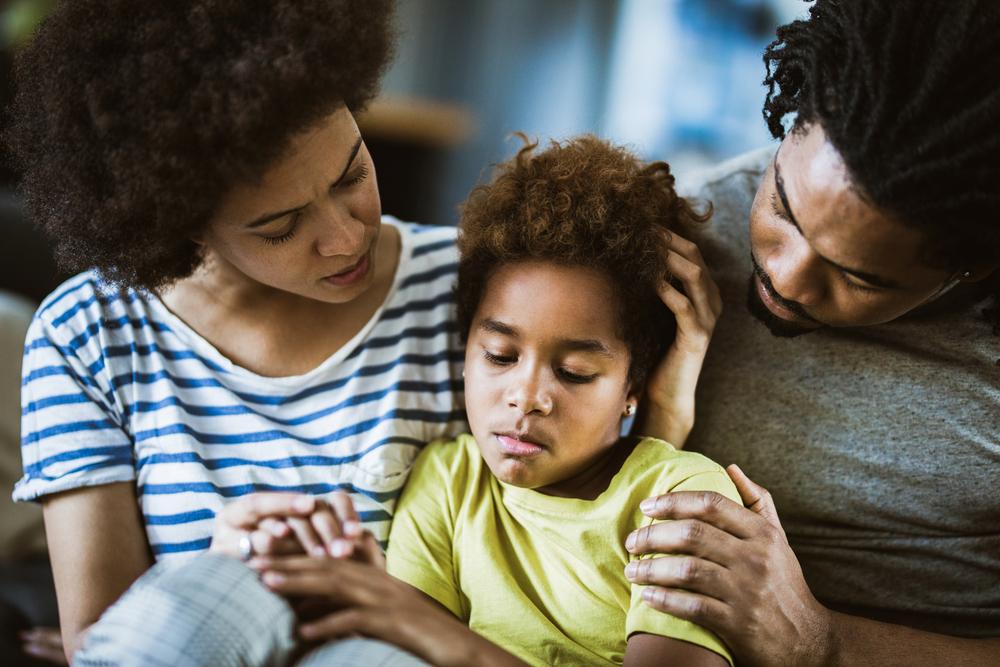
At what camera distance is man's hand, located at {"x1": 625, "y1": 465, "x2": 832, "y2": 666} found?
1.08m

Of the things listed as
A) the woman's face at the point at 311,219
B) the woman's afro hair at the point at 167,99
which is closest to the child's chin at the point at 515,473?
the woman's face at the point at 311,219

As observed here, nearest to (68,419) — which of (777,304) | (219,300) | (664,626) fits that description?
(219,300)

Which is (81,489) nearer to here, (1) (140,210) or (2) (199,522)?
(2) (199,522)

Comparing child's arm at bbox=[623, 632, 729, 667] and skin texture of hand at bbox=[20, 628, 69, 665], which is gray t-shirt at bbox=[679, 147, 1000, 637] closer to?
child's arm at bbox=[623, 632, 729, 667]

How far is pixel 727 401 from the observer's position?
1392 mm

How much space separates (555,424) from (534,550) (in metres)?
0.20

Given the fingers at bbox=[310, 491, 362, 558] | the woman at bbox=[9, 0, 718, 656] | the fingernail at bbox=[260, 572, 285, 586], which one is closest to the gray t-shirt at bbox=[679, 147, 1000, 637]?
the woman at bbox=[9, 0, 718, 656]

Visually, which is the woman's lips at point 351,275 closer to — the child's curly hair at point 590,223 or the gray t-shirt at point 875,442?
the child's curly hair at point 590,223

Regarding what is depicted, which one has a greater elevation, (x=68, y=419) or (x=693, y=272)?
(x=693, y=272)

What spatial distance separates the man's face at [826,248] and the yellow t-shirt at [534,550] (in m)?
0.26

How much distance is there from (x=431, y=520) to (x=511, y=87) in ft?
12.4

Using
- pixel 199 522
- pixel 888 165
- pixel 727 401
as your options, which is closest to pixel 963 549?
pixel 727 401

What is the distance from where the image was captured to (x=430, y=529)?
4.30 ft

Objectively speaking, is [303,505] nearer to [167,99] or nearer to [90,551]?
[90,551]
